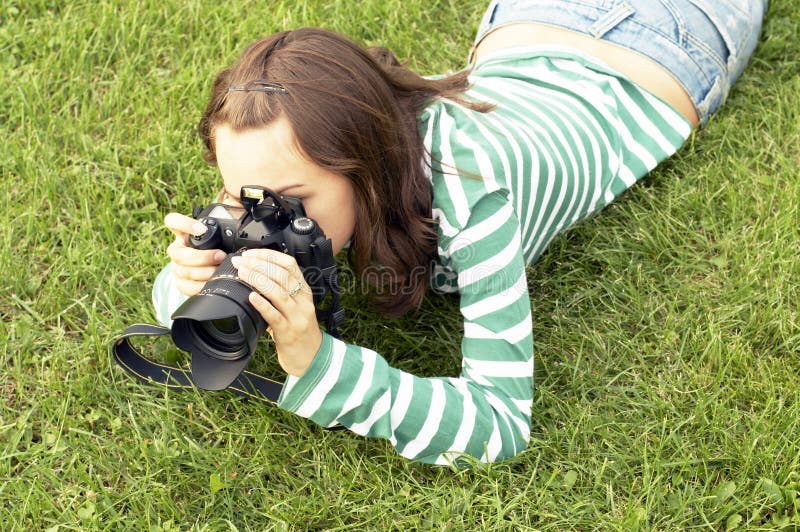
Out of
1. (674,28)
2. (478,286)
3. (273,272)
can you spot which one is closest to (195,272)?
(273,272)

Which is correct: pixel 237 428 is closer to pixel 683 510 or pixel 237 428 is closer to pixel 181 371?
pixel 181 371

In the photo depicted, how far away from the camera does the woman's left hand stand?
4.97 ft

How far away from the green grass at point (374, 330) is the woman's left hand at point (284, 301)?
397 millimetres

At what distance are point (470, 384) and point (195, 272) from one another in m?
0.64

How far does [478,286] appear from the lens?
185 centimetres

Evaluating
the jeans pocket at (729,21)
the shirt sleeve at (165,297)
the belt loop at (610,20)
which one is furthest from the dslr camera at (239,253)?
the jeans pocket at (729,21)

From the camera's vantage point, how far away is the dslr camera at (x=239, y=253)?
156 cm

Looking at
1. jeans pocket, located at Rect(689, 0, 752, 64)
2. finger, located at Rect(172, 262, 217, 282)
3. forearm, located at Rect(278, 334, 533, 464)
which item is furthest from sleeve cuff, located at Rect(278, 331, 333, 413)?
jeans pocket, located at Rect(689, 0, 752, 64)

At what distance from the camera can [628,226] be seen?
7.89 feet

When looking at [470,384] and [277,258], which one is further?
[470,384]

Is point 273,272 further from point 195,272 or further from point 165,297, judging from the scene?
point 165,297

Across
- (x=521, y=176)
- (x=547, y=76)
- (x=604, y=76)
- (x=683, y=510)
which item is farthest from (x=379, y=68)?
(x=683, y=510)

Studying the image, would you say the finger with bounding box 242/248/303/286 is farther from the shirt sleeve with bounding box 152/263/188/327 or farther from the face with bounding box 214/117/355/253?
the shirt sleeve with bounding box 152/263/188/327

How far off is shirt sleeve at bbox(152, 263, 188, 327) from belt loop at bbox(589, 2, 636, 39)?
1381 millimetres
